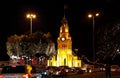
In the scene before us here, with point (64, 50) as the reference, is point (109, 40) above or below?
below

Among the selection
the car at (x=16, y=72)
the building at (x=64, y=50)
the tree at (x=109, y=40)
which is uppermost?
the building at (x=64, y=50)

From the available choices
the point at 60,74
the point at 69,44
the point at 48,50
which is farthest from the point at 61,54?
the point at 60,74

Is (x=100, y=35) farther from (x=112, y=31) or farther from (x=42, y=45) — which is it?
(x=42, y=45)

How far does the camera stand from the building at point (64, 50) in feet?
414

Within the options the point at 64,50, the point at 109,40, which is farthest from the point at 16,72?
the point at 64,50

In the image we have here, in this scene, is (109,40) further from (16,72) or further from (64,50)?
(64,50)

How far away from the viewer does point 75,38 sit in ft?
447

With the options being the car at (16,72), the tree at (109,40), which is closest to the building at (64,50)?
the car at (16,72)

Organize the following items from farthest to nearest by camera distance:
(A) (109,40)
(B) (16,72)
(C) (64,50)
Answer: (C) (64,50) < (B) (16,72) < (A) (109,40)

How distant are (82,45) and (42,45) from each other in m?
39.1

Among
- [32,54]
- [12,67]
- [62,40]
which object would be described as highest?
[62,40]

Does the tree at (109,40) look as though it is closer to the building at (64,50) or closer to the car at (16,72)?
the car at (16,72)

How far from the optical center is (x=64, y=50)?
128 metres

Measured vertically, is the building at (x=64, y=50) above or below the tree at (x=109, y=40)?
above
